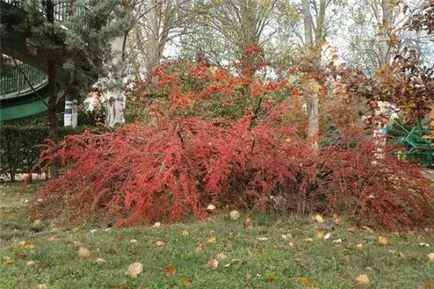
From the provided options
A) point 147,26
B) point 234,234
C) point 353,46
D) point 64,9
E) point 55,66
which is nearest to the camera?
point 234,234

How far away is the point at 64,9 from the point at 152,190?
18.8ft

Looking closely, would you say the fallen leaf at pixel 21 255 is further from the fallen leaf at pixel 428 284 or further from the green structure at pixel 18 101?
the green structure at pixel 18 101

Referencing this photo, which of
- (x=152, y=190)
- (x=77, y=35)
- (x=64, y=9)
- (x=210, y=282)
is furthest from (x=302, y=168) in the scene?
(x=64, y=9)

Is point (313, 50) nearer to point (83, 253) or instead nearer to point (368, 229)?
point (368, 229)

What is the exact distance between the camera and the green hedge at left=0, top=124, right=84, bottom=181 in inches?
484

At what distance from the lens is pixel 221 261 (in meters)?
4.36

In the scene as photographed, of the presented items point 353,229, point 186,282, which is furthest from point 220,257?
point 353,229

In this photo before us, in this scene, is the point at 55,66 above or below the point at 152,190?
above

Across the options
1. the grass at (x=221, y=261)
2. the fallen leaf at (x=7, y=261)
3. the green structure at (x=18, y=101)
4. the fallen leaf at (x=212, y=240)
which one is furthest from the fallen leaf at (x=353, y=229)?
the green structure at (x=18, y=101)

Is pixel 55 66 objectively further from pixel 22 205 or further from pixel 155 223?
pixel 155 223

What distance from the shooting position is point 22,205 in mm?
8109

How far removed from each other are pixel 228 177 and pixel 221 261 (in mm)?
2473

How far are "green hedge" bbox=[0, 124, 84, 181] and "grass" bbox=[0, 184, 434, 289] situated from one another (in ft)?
21.9

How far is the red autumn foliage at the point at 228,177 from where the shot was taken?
630cm
